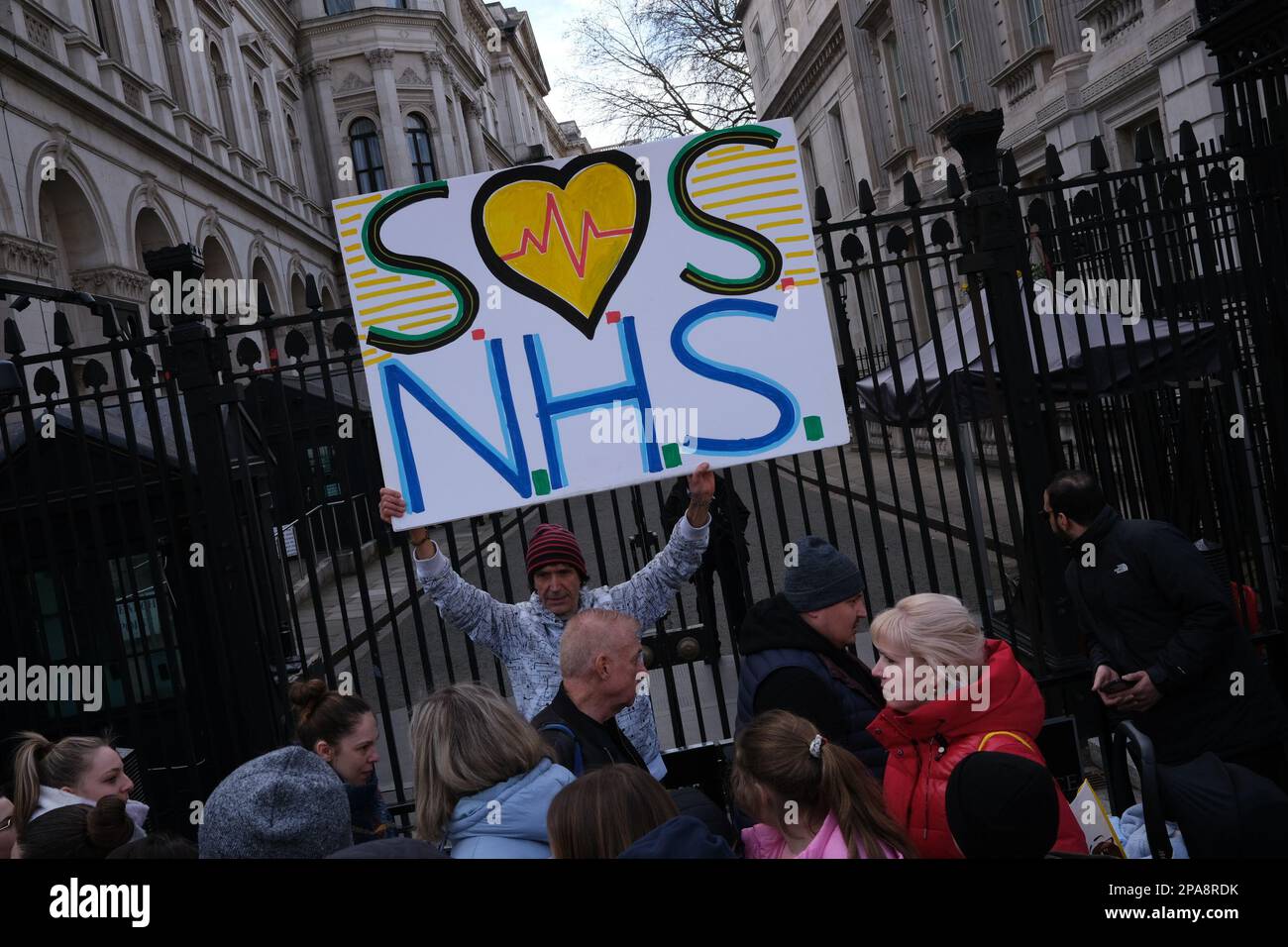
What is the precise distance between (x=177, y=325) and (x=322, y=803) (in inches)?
95.0

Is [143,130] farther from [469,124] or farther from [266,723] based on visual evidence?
[469,124]

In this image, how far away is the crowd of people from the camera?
2.33m

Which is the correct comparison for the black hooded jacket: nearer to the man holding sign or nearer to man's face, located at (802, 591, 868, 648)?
man's face, located at (802, 591, 868, 648)

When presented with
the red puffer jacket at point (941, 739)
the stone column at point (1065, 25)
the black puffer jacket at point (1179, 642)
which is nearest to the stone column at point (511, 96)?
the stone column at point (1065, 25)

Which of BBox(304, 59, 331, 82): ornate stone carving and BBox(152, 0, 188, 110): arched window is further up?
BBox(304, 59, 331, 82): ornate stone carving

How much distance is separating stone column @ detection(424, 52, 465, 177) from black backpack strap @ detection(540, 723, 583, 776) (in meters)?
44.3

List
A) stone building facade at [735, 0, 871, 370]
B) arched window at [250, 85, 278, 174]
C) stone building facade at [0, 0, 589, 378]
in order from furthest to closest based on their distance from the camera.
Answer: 1. arched window at [250, 85, 278, 174]
2. stone building facade at [735, 0, 871, 370]
3. stone building facade at [0, 0, 589, 378]

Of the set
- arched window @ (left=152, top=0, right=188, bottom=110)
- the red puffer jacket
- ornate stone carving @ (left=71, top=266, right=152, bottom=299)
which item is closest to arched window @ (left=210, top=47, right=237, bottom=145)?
arched window @ (left=152, top=0, right=188, bottom=110)

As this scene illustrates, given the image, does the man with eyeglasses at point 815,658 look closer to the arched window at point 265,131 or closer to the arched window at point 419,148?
the arched window at point 265,131

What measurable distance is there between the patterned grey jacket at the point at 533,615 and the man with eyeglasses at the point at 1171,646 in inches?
53.2

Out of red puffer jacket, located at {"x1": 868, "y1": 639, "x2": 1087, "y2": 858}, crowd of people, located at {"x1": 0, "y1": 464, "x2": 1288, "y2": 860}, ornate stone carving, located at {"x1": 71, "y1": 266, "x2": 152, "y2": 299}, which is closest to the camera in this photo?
crowd of people, located at {"x1": 0, "y1": 464, "x2": 1288, "y2": 860}

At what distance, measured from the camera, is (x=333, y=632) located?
12.8 m

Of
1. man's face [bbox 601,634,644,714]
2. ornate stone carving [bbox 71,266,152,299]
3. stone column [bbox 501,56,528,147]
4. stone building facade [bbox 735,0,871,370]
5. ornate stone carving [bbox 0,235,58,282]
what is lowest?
man's face [bbox 601,634,644,714]

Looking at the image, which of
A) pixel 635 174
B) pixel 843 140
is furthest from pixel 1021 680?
pixel 843 140
